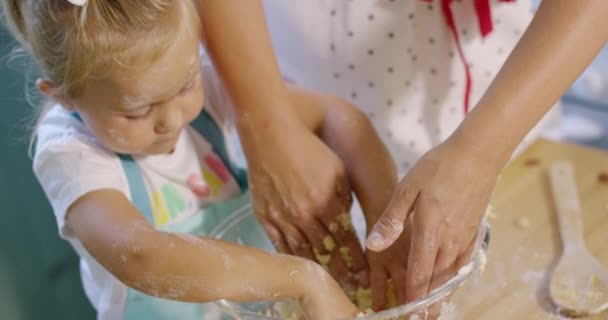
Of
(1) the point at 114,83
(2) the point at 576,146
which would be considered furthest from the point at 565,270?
(1) the point at 114,83

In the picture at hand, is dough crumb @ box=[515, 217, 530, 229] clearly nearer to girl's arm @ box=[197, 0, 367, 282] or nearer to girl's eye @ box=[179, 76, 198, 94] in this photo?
girl's arm @ box=[197, 0, 367, 282]

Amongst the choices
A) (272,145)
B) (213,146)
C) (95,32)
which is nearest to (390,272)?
(272,145)

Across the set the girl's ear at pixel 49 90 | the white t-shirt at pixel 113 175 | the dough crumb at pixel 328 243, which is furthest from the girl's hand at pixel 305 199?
the girl's ear at pixel 49 90

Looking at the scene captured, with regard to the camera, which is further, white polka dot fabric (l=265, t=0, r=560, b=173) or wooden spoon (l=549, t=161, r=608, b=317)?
white polka dot fabric (l=265, t=0, r=560, b=173)

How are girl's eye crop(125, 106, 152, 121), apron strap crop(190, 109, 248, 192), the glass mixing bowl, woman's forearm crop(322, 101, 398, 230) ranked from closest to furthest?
the glass mixing bowl
girl's eye crop(125, 106, 152, 121)
woman's forearm crop(322, 101, 398, 230)
apron strap crop(190, 109, 248, 192)

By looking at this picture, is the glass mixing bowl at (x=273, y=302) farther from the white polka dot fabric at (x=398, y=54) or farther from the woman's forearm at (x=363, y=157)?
the white polka dot fabric at (x=398, y=54)

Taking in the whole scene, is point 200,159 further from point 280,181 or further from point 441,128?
point 441,128

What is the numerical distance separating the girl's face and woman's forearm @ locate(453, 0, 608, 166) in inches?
11.3

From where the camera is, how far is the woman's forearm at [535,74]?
81 centimetres

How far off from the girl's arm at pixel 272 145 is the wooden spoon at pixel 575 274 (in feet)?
0.75

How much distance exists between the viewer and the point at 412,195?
0.81 m

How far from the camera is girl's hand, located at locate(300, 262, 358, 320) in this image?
2.68ft

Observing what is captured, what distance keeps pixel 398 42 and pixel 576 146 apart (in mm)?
306

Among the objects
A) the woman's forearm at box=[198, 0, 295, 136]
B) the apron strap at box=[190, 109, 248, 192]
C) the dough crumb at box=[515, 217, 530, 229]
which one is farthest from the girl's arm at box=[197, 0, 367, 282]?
the dough crumb at box=[515, 217, 530, 229]
